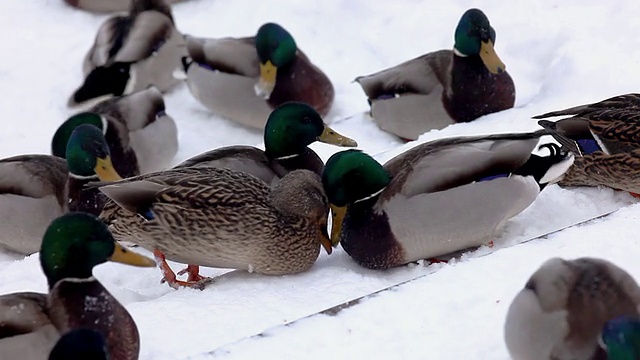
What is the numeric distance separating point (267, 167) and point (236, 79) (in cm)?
216

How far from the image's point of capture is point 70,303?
3562 mm

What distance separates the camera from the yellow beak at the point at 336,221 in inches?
177

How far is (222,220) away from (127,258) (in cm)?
60

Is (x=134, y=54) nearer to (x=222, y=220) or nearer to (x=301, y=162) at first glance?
(x=301, y=162)

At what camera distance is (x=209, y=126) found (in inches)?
281

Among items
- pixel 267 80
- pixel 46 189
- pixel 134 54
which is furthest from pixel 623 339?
pixel 134 54

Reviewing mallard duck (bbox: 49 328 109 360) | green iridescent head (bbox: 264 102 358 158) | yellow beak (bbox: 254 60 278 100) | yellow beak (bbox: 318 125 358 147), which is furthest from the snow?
mallard duck (bbox: 49 328 109 360)

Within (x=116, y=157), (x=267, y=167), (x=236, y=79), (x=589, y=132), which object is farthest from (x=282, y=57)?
(x=589, y=132)

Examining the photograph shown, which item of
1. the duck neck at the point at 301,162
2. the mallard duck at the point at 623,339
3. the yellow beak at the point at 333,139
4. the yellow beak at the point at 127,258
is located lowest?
the duck neck at the point at 301,162

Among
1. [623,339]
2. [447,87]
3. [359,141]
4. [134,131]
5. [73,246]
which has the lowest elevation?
[359,141]

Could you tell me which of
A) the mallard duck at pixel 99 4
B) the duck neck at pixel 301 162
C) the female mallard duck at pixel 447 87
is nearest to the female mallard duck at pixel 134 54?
the mallard duck at pixel 99 4

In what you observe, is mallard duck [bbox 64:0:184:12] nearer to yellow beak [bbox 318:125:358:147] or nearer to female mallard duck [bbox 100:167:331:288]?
yellow beak [bbox 318:125:358:147]

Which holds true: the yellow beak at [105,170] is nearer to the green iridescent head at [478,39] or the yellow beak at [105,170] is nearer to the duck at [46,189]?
the duck at [46,189]

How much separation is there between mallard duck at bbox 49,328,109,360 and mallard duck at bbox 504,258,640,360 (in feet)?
3.87
